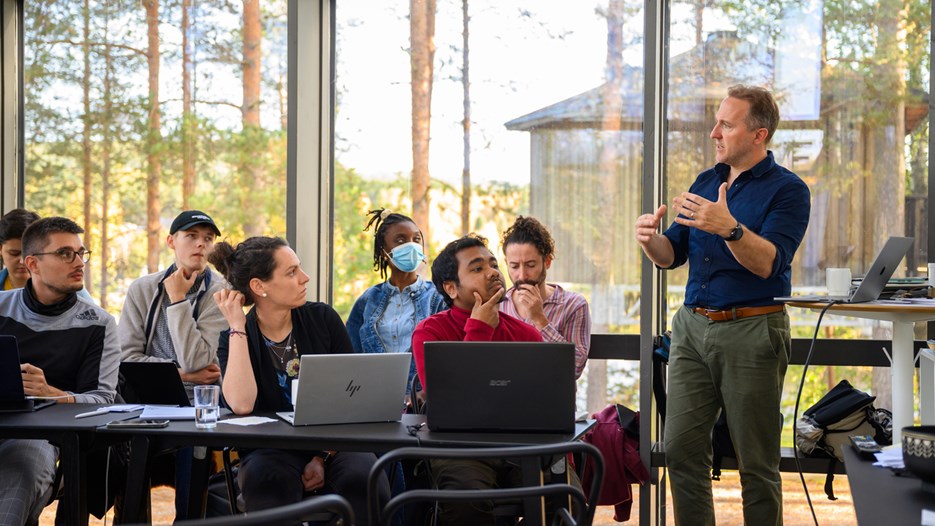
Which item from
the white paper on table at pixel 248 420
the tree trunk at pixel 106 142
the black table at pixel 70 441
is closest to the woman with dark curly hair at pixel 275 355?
the white paper on table at pixel 248 420

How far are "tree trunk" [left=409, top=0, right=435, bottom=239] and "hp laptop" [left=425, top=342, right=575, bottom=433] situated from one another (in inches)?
85.2

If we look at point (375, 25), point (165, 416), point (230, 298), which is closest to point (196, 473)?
point (165, 416)

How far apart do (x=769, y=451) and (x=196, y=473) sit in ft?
6.39

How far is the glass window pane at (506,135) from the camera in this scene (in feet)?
14.9

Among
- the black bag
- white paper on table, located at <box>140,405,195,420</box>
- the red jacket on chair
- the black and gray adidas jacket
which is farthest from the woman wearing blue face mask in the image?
the black bag

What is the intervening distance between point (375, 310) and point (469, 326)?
984 mm

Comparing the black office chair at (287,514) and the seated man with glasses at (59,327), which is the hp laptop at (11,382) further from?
the black office chair at (287,514)

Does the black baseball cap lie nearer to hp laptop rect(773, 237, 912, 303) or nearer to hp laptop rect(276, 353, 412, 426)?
hp laptop rect(276, 353, 412, 426)

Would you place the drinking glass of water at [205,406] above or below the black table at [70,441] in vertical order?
above

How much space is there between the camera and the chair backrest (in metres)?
1.50

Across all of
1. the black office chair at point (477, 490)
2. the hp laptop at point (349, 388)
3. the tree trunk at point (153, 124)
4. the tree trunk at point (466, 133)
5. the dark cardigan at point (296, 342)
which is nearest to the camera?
the black office chair at point (477, 490)

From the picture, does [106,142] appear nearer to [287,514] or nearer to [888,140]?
[888,140]

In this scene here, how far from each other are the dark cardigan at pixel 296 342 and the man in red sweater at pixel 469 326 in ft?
0.98

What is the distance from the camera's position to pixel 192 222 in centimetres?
428
